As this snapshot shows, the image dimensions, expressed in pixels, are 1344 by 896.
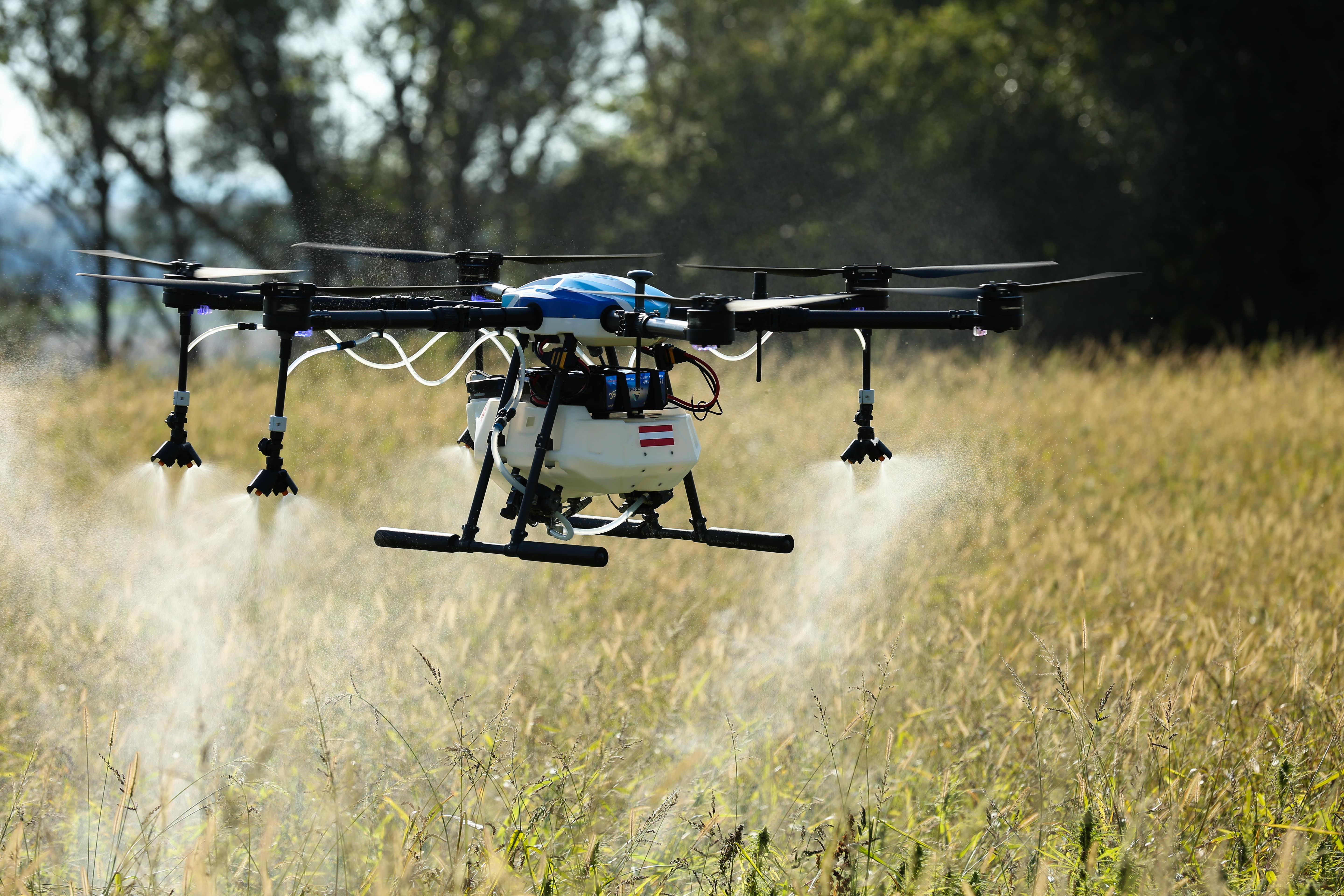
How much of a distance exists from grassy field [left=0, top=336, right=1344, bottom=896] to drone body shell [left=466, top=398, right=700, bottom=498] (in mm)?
924

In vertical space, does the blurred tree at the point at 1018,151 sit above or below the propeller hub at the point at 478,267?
above

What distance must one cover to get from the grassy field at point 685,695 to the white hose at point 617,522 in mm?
788

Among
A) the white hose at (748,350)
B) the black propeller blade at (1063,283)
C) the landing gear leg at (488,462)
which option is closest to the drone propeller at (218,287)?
the landing gear leg at (488,462)

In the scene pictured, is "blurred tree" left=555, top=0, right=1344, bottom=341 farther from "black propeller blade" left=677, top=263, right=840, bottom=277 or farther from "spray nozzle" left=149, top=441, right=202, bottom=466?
"spray nozzle" left=149, top=441, right=202, bottom=466

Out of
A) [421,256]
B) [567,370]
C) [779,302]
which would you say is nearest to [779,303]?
[779,302]

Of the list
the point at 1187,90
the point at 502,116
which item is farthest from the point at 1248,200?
the point at 502,116

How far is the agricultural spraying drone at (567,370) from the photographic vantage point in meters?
4.36

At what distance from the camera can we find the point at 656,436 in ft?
15.3

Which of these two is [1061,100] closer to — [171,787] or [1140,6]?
[1140,6]

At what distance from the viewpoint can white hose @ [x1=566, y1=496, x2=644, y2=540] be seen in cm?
479

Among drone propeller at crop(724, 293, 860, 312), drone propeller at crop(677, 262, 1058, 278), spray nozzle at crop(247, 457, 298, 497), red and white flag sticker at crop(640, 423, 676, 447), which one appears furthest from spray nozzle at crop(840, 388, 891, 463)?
spray nozzle at crop(247, 457, 298, 497)

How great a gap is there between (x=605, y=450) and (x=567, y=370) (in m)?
0.36

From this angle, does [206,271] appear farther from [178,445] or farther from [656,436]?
[656,436]

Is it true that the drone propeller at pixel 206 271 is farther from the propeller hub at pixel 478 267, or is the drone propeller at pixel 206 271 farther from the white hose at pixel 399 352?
the propeller hub at pixel 478 267
